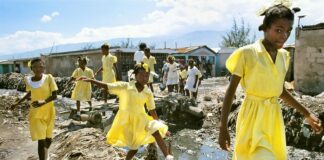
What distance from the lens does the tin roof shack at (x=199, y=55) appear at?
3048 cm

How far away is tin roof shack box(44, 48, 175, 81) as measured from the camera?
23.7 metres

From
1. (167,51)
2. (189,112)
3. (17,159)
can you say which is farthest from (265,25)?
(167,51)

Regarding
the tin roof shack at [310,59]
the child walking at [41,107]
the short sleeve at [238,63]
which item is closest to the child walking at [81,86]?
the child walking at [41,107]

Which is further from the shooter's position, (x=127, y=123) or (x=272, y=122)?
(x=127, y=123)

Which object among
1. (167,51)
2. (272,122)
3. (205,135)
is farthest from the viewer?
(167,51)

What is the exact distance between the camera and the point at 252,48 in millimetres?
2812

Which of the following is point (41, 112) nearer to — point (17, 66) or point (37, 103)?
point (37, 103)

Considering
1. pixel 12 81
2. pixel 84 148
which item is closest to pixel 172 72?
pixel 84 148

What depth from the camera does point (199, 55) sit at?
32344mm

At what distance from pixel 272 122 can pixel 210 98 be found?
507 inches

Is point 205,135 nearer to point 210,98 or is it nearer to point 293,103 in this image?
point 210,98

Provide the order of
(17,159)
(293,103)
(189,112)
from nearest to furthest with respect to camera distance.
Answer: (293,103) → (17,159) → (189,112)

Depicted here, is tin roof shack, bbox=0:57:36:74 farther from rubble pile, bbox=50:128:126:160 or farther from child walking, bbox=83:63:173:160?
child walking, bbox=83:63:173:160

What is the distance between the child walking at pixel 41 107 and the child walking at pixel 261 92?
11.3 ft
